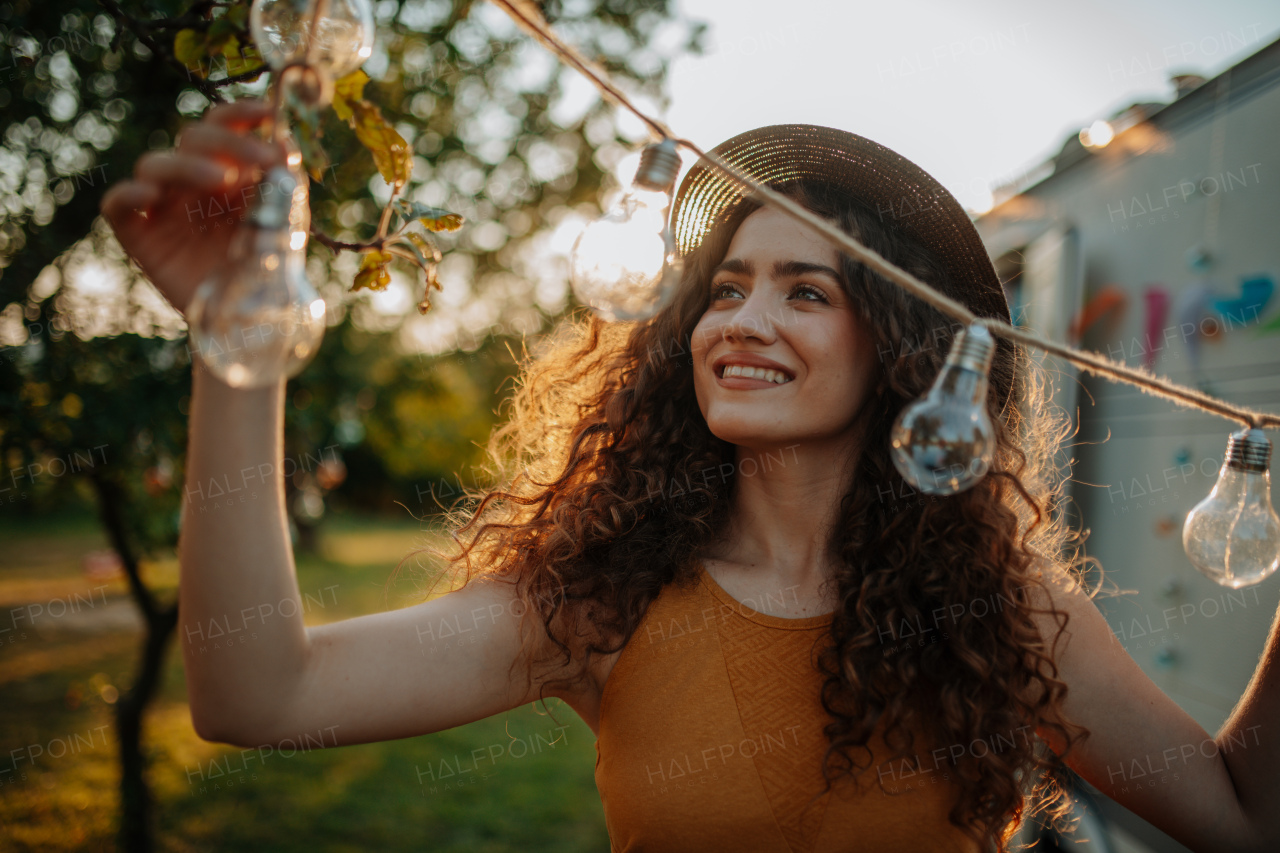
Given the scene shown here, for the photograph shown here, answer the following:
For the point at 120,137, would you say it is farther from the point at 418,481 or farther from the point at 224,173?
the point at 418,481

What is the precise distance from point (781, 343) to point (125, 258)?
308cm

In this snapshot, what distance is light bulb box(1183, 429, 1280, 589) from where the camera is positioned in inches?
51.5

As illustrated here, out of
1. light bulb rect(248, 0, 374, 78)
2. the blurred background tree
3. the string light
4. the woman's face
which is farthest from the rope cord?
the blurred background tree

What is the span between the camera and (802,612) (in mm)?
1856

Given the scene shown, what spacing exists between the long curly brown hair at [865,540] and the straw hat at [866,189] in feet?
0.13

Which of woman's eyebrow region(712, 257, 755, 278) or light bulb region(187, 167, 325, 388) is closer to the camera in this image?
light bulb region(187, 167, 325, 388)

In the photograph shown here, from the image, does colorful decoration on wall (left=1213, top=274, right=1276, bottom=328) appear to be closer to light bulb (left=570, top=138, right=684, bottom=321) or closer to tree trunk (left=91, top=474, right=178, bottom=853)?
light bulb (left=570, top=138, right=684, bottom=321)

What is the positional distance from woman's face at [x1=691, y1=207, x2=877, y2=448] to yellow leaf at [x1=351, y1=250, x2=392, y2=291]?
2.79 ft

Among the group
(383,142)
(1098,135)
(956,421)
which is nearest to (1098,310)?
(1098,135)

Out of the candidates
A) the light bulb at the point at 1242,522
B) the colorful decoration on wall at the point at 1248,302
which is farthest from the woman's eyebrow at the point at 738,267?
the colorful decoration on wall at the point at 1248,302

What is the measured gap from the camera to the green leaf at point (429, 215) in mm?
1188

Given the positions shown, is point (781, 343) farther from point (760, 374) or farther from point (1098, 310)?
point (1098, 310)

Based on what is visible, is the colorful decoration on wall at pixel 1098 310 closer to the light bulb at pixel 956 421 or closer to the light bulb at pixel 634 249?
the light bulb at pixel 956 421

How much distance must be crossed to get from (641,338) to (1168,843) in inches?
96.2
